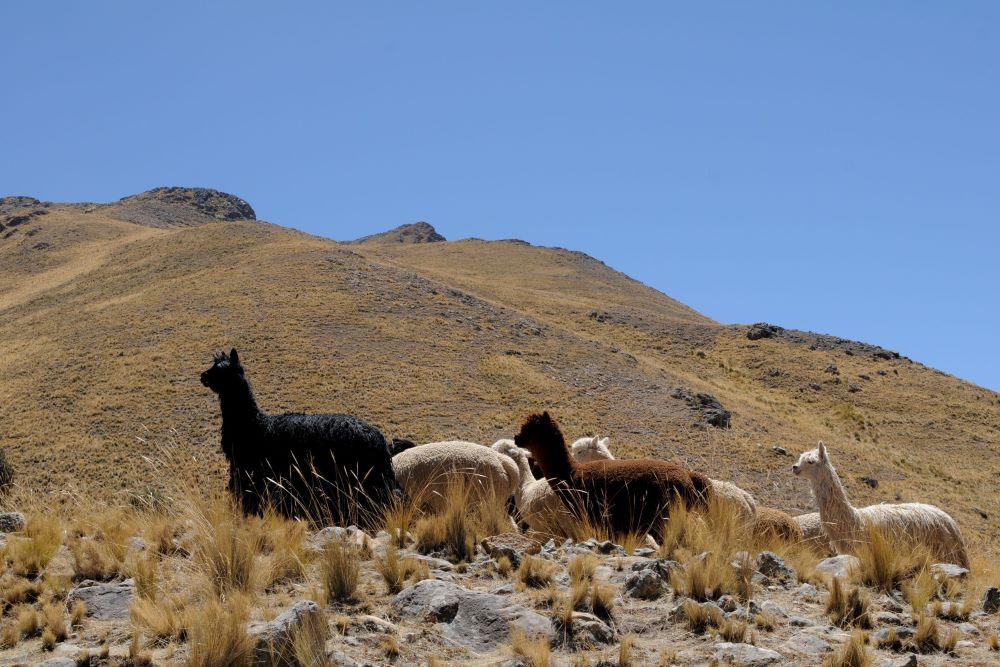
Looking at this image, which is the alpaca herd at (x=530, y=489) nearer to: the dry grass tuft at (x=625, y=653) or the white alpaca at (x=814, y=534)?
the white alpaca at (x=814, y=534)

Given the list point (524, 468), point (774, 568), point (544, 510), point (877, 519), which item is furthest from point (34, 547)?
point (877, 519)

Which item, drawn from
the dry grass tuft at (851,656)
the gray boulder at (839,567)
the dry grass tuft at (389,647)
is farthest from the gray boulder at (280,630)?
the gray boulder at (839,567)

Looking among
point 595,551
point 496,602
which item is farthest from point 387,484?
point 496,602

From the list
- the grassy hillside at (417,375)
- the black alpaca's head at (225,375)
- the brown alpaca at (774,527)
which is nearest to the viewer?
the black alpaca's head at (225,375)

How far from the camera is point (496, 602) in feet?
19.4

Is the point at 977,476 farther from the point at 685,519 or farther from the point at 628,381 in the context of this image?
the point at 685,519

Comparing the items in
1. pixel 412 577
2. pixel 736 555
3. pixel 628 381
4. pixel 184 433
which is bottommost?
pixel 184 433

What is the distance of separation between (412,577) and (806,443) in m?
45.3

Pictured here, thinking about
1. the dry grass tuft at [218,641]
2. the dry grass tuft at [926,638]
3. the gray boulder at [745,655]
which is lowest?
the dry grass tuft at [218,641]

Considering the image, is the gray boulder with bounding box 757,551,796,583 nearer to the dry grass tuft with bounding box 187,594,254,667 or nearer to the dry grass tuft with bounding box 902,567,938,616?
the dry grass tuft with bounding box 902,567,938,616

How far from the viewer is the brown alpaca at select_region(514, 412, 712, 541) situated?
8.34 m

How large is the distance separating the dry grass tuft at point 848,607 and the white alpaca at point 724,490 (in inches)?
91.4

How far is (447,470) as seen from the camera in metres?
10.8

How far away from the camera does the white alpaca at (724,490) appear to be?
369 inches
